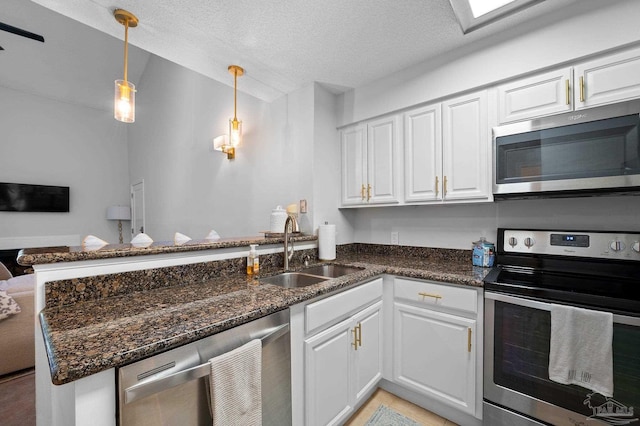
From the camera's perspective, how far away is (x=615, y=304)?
117 centimetres

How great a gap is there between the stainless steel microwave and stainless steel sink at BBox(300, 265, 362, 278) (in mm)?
1157

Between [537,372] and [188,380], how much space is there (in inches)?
64.3

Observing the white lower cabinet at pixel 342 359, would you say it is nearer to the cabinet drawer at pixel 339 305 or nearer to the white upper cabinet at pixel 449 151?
the cabinet drawer at pixel 339 305

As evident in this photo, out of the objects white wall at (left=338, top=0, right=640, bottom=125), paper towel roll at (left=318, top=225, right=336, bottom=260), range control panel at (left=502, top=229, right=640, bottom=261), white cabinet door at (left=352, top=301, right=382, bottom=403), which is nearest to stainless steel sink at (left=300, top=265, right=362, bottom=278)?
paper towel roll at (left=318, top=225, right=336, bottom=260)

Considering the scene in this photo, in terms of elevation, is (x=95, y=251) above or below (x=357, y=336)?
above

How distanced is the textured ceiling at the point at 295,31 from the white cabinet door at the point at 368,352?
6.00 feet

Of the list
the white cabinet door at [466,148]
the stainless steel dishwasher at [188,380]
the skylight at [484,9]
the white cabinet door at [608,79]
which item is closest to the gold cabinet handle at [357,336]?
the stainless steel dishwasher at [188,380]

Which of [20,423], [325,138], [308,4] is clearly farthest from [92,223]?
[308,4]

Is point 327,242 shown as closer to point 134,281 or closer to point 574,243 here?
point 134,281

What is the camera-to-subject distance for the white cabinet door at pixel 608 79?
4.55 feet

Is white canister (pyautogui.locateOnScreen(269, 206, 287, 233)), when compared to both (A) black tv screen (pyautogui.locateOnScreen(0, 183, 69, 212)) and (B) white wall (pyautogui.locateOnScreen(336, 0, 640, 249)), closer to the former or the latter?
(B) white wall (pyautogui.locateOnScreen(336, 0, 640, 249))

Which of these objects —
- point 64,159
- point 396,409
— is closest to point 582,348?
point 396,409

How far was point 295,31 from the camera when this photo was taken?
1714mm

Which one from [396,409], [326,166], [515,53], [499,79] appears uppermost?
[515,53]
